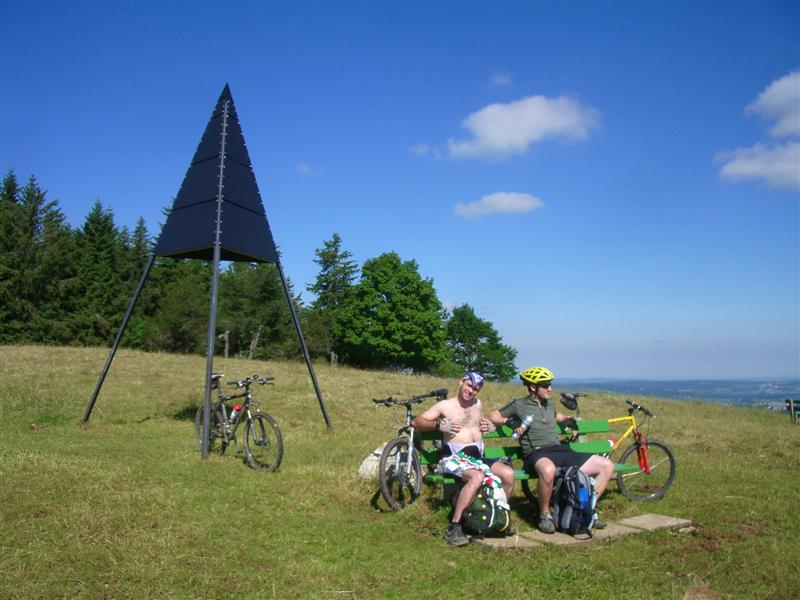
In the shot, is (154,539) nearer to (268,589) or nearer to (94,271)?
(268,589)

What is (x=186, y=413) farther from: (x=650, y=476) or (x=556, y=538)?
(x=556, y=538)

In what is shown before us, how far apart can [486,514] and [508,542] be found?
328 mm

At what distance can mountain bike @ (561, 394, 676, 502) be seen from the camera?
7922mm

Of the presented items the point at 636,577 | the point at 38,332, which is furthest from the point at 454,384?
the point at 38,332

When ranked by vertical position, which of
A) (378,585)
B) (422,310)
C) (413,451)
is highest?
(422,310)

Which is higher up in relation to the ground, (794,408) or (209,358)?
(209,358)

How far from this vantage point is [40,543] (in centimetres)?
488

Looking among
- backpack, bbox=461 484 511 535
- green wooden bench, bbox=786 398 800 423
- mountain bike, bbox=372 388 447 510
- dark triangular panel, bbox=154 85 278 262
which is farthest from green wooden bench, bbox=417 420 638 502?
green wooden bench, bbox=786 398 800 423

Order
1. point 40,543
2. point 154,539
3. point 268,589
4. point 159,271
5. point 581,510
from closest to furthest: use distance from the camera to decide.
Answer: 1. point 268,589
2. point 40,543
3. point 154,539
4. point 581,510
5. point 159,271

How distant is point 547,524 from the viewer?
20.6 feet

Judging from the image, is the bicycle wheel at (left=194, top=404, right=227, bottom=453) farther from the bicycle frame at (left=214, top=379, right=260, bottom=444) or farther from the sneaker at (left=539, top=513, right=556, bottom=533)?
the sneaker at (left=539, top=513, right=556, bottom=533)

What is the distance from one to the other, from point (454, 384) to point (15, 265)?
4203cm

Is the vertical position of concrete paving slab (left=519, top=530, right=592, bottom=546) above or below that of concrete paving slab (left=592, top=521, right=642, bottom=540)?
below

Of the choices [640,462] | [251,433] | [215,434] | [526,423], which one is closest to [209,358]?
[215,434]
